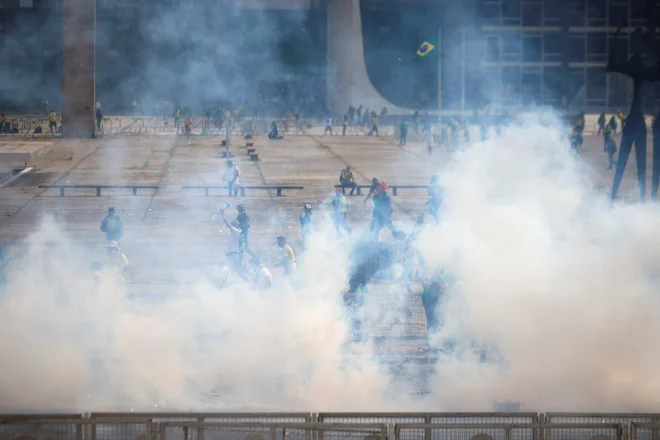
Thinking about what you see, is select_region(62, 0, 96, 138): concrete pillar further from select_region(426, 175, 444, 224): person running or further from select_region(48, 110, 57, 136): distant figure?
select_region(426, 175, 444, 224): person running

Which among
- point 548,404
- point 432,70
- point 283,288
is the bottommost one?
point 548,404

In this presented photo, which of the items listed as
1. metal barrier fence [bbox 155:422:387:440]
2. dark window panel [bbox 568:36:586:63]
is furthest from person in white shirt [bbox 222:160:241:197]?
dark window panel [bbox 568:36:586:63]

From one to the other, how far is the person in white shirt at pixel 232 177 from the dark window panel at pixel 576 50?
22.1 m

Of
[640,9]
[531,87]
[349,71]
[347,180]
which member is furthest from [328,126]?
[640,9]

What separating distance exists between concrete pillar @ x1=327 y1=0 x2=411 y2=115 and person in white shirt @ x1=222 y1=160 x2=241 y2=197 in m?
3.72

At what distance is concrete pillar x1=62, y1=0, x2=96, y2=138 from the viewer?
2775 cm

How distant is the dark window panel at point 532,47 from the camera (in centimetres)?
3881

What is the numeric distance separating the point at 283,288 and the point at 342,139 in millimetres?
26192

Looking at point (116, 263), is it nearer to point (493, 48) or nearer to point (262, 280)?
point (262, 280)

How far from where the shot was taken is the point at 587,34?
131 ft

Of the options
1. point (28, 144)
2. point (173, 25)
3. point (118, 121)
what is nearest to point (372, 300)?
point (173, 25)

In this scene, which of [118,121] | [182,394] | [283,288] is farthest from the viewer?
[118,121]

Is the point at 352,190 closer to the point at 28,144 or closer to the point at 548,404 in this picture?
the point at 28,144

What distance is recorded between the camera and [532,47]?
39.5 meters
